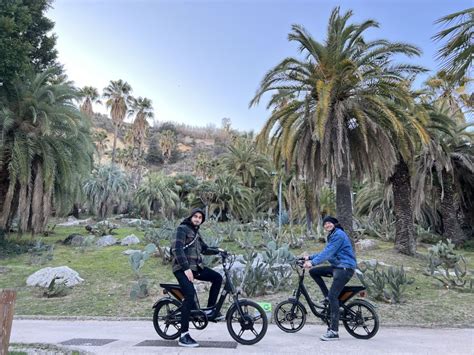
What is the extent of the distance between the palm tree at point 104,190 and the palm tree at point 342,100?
29379 millimetres

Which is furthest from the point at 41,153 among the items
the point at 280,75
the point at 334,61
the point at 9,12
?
the point at 334,61

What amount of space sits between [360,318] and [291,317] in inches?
42.8

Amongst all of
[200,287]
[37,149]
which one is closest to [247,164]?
[37,149]

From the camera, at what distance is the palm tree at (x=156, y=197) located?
132 feet

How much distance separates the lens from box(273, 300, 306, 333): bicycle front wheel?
21.5 feet

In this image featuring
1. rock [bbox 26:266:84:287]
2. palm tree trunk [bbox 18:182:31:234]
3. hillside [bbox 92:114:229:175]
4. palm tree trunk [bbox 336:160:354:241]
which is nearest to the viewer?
rock [bbox 26:266:84:287]

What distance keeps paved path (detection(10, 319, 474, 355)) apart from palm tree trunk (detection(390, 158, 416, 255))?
377 inches

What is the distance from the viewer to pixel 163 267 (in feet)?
44.3

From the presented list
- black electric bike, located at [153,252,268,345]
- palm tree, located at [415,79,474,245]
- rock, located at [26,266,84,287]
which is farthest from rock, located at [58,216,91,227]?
black electric bike, located at [153,252,268,345]

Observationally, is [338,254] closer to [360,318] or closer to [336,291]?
[336,291]

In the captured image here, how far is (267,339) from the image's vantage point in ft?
20.0

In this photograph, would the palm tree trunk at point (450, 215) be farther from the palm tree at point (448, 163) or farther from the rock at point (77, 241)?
the rock at point (77, 241)

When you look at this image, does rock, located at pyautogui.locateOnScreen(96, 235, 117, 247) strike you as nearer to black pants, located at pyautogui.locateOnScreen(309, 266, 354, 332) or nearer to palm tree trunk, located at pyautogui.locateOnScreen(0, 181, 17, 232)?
palm tree trunk, located at pyautogui.locateOnScreen(0, 181, 17, 232)

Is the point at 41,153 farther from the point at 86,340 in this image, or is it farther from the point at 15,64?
the point at 86,340
